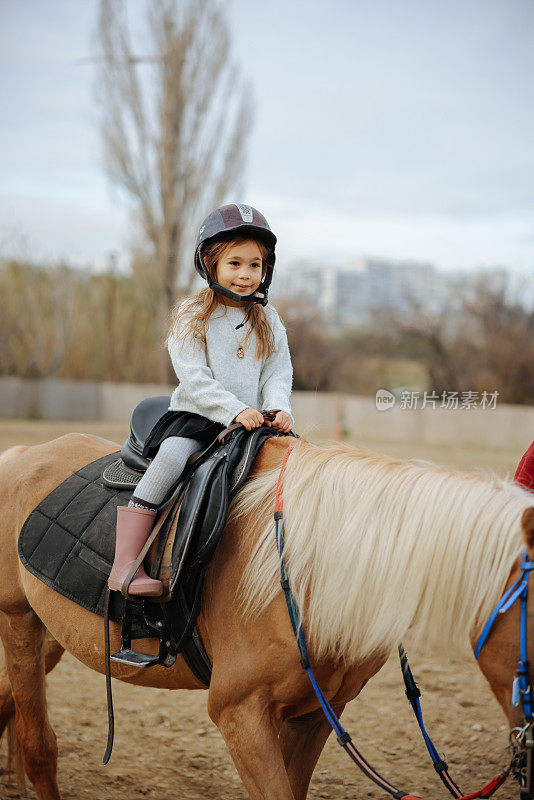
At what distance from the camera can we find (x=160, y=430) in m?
2.15

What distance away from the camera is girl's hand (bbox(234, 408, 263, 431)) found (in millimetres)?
1995

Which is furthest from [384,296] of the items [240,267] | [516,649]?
[516,649]

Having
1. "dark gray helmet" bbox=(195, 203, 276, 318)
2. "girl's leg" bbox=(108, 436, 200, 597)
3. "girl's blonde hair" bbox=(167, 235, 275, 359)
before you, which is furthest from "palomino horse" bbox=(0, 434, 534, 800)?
"dark gray helmet" bbox=(195, 203, 276, 318)

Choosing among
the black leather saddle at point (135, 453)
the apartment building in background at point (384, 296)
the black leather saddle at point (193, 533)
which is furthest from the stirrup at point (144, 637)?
the apartment building in background at point (384, 296)

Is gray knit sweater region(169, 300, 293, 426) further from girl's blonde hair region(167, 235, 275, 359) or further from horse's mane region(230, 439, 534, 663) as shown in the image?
horse's mane region(230, 439, 534, 663)

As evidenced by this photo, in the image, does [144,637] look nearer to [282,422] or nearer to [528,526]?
[282,422]

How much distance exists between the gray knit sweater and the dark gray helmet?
0.07 meters

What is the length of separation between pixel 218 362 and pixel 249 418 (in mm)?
235

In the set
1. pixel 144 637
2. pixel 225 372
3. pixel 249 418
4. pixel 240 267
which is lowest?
pixel 144 637

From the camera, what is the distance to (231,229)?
6.84ft

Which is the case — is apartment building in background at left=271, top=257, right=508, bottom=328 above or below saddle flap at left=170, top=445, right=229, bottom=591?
above

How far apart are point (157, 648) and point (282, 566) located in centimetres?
55

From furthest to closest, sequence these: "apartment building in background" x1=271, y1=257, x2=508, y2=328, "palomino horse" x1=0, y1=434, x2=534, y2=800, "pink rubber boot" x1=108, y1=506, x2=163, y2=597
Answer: "apartment building in background" x1=271, y1=257, x2=508, y2=328 < "pink rubber boot" x1=108, y1=506, x2=163, y2=597 < "palomino horse" x1=0, y1=434, x2=534, y2=800

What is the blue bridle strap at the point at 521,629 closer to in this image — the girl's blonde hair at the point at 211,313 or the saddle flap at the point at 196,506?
the saddle flap at the point at 196,506
